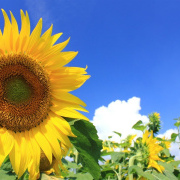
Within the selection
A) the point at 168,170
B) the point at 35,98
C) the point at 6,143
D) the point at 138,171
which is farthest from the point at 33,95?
the point at 168,170

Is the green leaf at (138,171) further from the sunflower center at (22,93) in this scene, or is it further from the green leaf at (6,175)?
the sunflower center at (22,93)

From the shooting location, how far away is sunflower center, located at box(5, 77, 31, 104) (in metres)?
1.99

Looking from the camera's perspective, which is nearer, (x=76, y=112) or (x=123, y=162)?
(x=76, y=112)

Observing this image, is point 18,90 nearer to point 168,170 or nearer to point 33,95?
point 33,95

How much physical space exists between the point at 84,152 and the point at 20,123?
1.95 ft

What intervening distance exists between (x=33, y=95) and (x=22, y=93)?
0.09m

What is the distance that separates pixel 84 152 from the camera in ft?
5.31

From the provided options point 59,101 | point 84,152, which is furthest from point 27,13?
point 84,152

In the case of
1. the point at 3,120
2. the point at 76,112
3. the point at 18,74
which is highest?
the point at 18,74

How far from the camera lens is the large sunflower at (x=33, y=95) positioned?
180cm

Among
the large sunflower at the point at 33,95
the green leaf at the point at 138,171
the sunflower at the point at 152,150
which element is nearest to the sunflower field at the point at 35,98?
the large sunflower at the point at 33,95

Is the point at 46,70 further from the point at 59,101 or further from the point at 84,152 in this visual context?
the point at 84,152

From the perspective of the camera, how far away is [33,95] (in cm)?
Answer: 203

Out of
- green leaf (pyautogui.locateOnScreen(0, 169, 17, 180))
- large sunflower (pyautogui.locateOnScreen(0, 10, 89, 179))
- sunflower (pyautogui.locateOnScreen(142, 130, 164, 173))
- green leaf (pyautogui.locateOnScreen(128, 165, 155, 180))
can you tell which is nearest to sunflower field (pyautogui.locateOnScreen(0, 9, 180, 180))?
large sunflower (pyautogui.locateOnScreen(0, 10, 89, 179))
